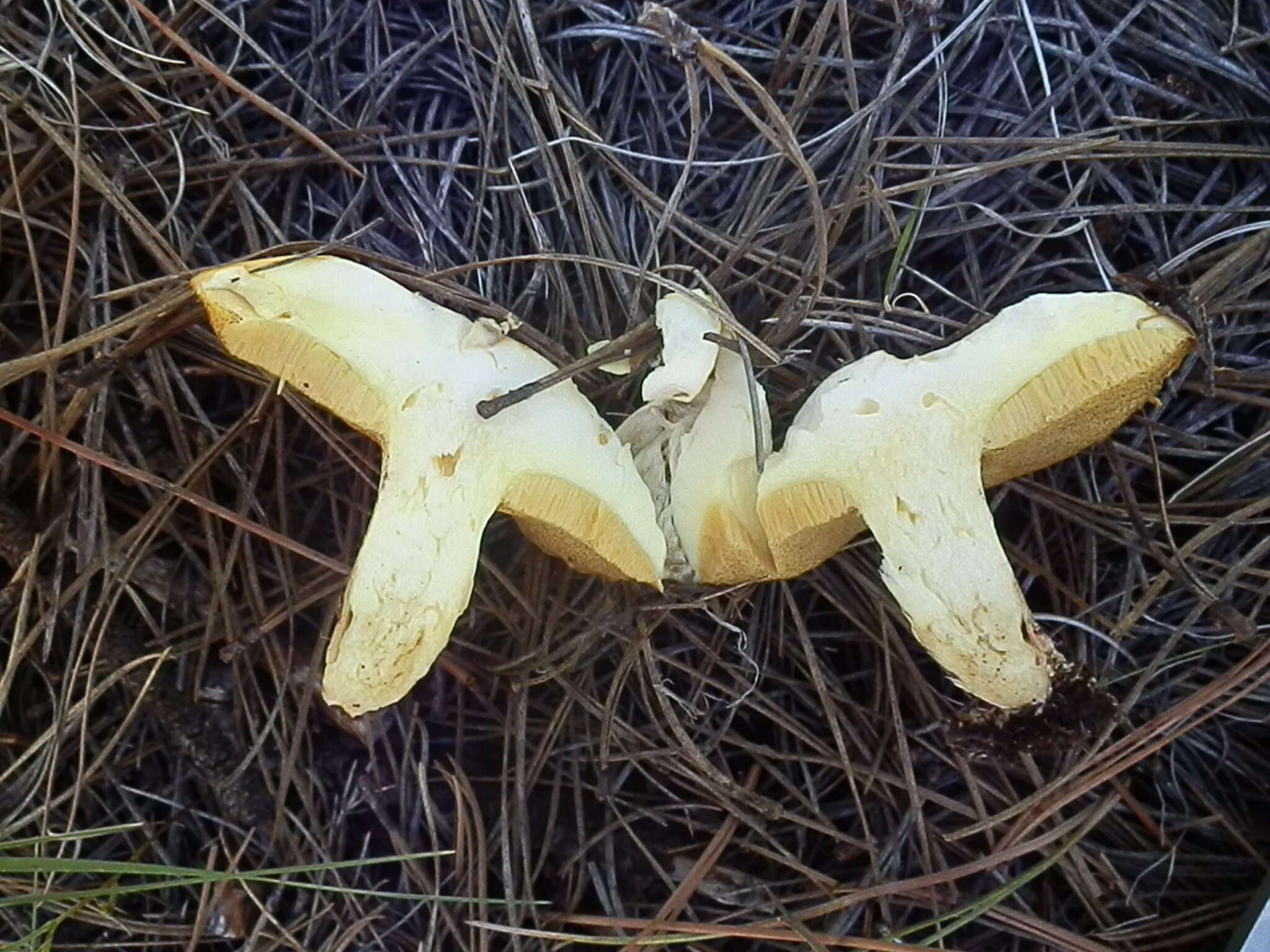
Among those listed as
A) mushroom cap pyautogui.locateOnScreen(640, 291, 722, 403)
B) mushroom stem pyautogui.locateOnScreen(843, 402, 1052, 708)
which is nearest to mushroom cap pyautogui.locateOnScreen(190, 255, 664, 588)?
mushroom cap pyautogui.locateOnScreen(640, 291, 722, 403)

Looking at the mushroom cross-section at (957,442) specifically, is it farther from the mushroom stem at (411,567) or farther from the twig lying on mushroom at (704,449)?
the mushroom stem at (411,567)

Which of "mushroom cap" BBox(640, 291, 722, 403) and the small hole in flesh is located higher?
"mushroom cap" BBox(640, 291, 722, 403)

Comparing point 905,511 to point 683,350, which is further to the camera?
point 683,350

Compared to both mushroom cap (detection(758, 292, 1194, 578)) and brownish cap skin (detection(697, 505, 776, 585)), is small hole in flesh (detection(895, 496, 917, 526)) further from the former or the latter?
brownish cap skin (detection(697, 505, 776, 585))

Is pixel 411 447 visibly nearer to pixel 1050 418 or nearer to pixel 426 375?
pixel 426 375

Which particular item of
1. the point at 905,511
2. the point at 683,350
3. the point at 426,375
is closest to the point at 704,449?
the point at 683,350

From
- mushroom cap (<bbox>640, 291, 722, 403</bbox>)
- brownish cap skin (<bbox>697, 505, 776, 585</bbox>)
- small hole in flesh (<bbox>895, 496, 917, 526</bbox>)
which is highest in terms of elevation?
mushroom cap (<bbox>640, 291, 722, 403</bbox>)

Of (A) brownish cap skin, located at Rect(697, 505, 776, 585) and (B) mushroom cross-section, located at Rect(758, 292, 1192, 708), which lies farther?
(A) brownish cap skin, located at Rect(697, 505, 776, 585)
